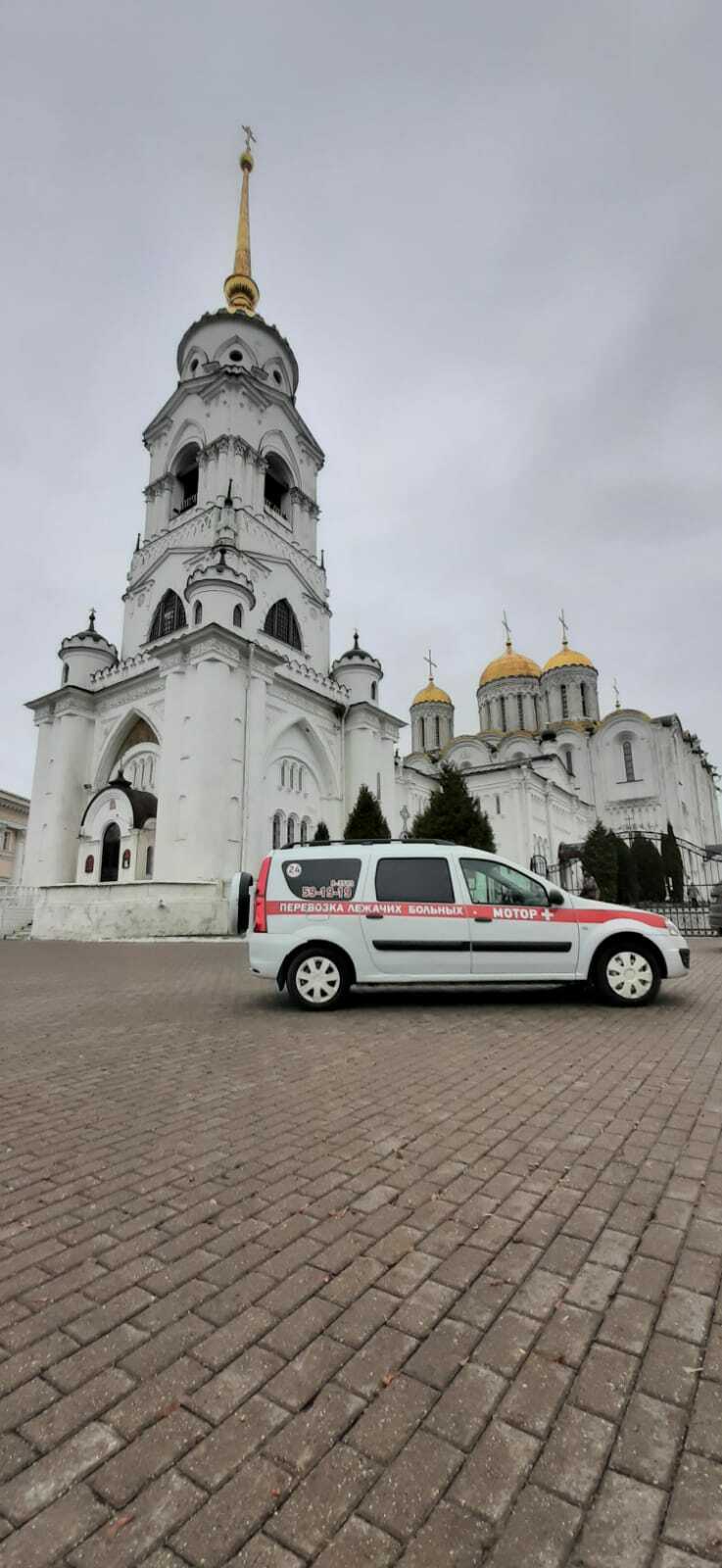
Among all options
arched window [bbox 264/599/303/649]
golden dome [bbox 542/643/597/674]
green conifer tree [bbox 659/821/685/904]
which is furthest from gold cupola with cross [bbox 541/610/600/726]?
arched window [bbox 264/599/303/649]

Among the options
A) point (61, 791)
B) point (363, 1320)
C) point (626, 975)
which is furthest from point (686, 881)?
point (363, 1320)

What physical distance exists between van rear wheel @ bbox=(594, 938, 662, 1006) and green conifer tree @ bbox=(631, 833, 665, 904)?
3576cm

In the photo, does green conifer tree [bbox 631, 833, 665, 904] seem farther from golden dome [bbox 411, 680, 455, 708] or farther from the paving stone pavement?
the paving stone pavement

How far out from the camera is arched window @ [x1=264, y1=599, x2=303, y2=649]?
34875mm

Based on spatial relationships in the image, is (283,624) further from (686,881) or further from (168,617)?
(686,881)

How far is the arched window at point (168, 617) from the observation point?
113ft

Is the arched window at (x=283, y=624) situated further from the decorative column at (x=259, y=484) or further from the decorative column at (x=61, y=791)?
the decorative column at (x=61, y=791)

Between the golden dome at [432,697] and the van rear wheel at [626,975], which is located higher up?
the golden dome at [432,697]

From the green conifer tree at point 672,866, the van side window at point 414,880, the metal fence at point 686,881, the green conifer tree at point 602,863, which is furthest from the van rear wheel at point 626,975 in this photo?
the green conifer tree at point 672,866

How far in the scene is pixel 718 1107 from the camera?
13.3 ft

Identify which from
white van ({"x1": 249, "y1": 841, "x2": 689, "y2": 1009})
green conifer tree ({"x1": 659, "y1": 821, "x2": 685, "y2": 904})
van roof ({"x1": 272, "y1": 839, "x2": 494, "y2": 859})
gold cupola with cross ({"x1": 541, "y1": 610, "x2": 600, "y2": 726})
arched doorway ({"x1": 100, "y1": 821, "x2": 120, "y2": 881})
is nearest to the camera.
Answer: white van ({"x1": 249, "y1": 841, "x2": 689, "y2": 1009})

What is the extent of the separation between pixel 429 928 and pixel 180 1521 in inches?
229

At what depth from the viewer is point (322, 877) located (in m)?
7.34

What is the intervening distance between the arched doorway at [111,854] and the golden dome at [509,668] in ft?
140
